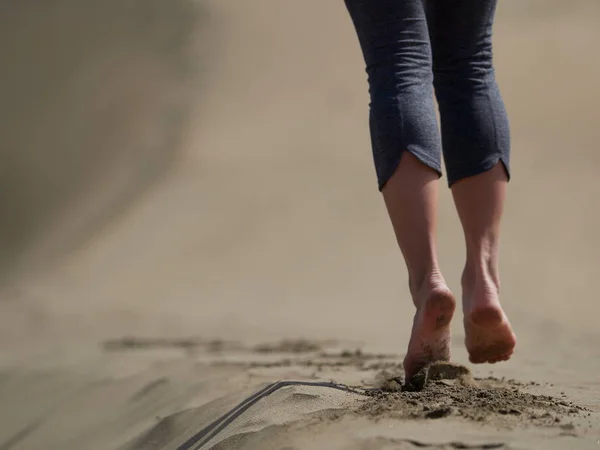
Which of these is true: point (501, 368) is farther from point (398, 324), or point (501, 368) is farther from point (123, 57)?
point (123, 57)

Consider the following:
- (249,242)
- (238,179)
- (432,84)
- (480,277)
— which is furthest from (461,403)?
(238,179)

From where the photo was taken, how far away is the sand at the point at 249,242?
1.63 metres

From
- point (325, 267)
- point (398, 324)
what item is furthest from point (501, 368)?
point (325, 267)

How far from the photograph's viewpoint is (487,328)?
150 centimetres

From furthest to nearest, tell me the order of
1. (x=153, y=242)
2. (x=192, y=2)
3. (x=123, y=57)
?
1. (x=192, y=2)
2. (x=123, y=57)
3. (x=153, y=242)

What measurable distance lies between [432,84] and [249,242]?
143 inches

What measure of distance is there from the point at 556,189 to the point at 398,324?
1.99 m

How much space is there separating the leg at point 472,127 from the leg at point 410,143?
122 mm

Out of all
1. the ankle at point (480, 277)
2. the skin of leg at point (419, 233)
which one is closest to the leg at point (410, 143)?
the skin of leg at point (419, 233)

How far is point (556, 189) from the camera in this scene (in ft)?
17.4

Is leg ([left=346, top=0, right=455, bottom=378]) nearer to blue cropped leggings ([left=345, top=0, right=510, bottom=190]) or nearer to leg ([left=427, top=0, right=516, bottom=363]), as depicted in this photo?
blue cropped leggings ([left=345, top=0, right=510, bottom=190])

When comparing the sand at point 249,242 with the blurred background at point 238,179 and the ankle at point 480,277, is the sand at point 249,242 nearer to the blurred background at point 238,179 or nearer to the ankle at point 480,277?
the blurred background at point 238,179

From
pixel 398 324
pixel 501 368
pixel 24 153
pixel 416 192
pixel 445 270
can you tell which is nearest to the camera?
pixel 416 192

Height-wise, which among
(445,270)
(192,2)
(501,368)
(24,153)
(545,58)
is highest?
(192,2)
